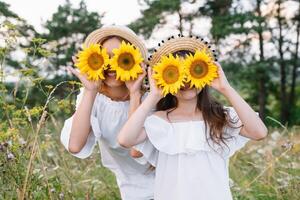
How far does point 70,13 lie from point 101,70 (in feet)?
84.6

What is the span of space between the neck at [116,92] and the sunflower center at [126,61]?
27 centimetres

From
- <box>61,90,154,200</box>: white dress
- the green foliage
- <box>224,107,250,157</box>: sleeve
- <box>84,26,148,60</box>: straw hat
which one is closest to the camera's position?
<box>224,107,250,157</box>: sleeve

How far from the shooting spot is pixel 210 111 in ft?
9.85

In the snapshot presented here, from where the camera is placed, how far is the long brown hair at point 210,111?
2945 mm

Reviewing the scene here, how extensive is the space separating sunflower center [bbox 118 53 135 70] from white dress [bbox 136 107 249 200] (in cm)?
28

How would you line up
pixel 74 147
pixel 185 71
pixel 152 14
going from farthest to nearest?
pixel 152 14 → pixel 74 147 → pixel 185 71

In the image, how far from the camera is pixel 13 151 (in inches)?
145

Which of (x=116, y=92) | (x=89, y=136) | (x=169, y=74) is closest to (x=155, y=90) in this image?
(x=169, y=74)

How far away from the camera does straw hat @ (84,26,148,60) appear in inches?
123

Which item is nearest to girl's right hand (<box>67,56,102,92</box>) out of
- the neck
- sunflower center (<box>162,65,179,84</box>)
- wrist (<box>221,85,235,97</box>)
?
the neck

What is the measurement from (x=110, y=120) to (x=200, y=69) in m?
0.70

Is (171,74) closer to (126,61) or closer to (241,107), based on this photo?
(126,61)

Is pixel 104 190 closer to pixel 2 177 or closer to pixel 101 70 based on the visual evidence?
pixel 2 177

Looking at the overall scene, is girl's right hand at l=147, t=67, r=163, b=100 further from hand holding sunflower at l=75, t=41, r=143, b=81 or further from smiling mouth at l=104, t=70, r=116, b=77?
smiling mouth at l=104, t=70, r=116, b=77
